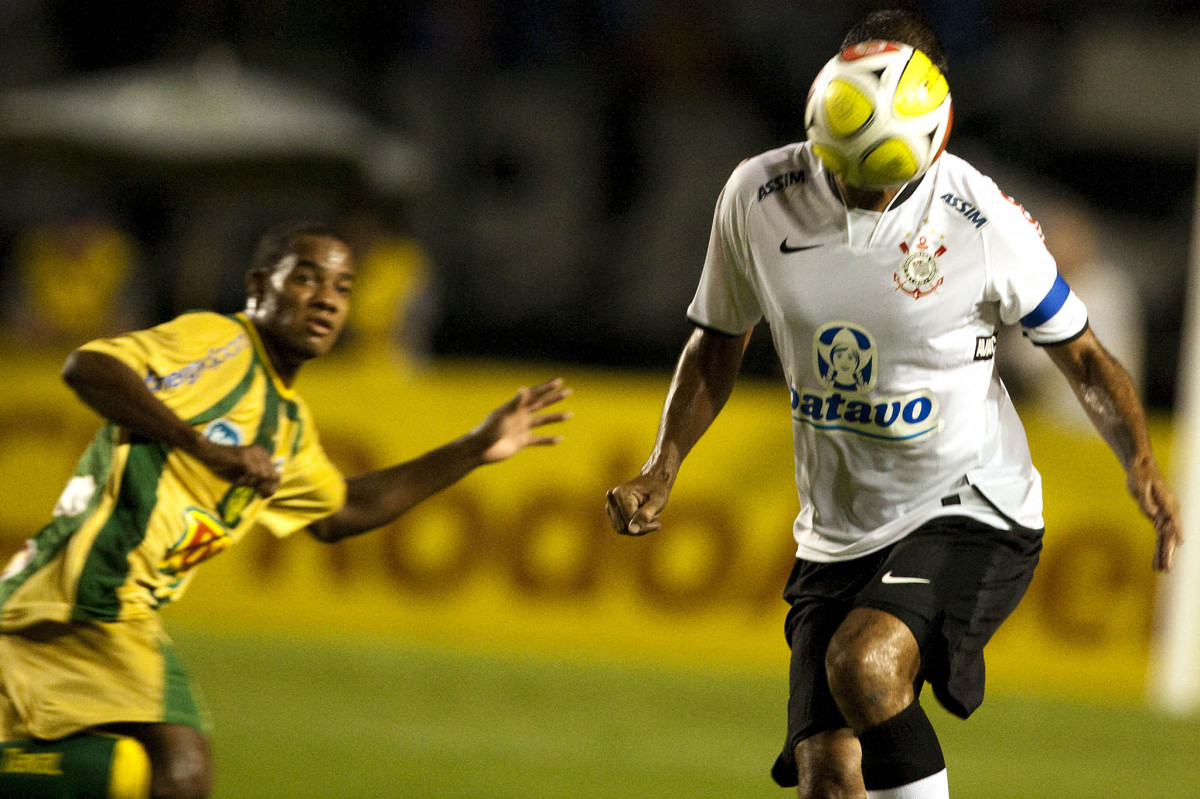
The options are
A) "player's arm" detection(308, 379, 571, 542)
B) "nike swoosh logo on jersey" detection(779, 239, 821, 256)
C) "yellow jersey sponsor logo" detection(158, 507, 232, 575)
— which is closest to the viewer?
"nike swoosh logo on jersey" detection(779, 239, 821, 256)

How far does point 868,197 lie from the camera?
4.14m

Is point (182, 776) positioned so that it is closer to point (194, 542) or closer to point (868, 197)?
point (194, 542)

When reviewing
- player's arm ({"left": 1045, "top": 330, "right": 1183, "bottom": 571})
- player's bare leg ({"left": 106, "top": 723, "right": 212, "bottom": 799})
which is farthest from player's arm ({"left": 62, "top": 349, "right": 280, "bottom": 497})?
player's arm ({"left": 1045, "top": 330, "right": 1183, "bottom": 571})

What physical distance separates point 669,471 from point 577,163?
11934 mm

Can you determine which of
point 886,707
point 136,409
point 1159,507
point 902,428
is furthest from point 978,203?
point 136,409

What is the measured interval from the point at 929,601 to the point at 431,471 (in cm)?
178

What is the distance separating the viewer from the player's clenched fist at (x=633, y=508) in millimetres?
4086

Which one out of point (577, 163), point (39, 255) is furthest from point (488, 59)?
point (39, 255)

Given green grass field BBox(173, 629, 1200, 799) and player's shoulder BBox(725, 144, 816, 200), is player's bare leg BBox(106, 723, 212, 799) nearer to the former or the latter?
green grass field BBox(173, 629, 1200, 799)

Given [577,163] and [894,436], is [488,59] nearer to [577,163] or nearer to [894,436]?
[577,163]

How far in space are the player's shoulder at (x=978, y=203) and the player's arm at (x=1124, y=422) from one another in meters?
0.36

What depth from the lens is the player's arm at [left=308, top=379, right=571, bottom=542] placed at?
5.14m

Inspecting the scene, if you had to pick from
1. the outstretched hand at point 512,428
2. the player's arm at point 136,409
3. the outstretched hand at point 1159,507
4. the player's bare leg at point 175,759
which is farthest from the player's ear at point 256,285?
the outstretched hand at point 1159,507

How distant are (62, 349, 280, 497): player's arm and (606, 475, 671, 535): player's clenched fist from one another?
94 centimetres
